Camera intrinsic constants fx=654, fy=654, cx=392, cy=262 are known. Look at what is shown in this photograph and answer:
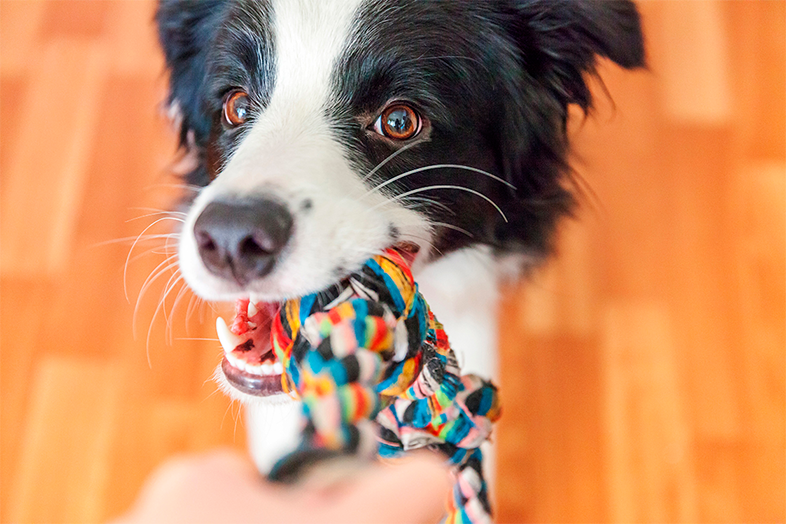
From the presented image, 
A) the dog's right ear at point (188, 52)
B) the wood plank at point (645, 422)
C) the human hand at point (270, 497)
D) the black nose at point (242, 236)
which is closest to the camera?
the human hand at point (270, 497)

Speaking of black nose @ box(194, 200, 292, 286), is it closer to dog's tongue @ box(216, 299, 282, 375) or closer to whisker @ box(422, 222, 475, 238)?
dog's tongue @ box(216, 299, 282, 375)

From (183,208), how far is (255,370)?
26.7 inches

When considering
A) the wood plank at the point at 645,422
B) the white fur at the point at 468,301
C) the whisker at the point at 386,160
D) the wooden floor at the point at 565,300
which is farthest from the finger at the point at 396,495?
the wood plank at the point at 645,422

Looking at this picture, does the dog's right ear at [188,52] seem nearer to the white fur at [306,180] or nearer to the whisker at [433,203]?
the white fur at [306,180]

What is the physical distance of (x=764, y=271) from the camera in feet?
6.13

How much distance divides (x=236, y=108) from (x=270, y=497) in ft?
2.93

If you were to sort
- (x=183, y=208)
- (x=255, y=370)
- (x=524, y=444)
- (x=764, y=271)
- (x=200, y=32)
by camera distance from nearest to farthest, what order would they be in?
(x=255, y=370) → (x=200, y=32) → (x=183, y=208) → (x=524, y=444) → (x=764, y=271)

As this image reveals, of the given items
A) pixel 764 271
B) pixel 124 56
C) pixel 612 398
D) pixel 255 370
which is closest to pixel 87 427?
pixel 255 370

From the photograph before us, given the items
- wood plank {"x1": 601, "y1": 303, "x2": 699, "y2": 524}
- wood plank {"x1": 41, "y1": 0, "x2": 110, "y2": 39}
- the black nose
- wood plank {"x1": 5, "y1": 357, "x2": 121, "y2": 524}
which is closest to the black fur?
the black nose

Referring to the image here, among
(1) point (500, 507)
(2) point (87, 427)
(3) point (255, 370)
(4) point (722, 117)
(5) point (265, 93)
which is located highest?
(5) point (265, 93)

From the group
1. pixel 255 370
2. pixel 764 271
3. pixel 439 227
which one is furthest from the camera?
pixel 764 271

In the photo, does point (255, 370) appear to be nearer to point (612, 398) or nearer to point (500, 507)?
point (500, 507)

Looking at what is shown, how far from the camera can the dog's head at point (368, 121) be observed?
95cm

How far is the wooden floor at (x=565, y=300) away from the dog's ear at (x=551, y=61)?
243mm
